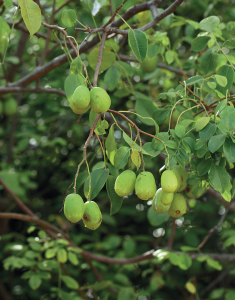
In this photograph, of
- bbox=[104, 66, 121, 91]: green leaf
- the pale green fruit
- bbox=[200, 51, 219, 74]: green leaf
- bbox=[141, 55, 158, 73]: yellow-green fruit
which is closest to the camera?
the pale green fruit

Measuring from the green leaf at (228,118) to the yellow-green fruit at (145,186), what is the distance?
219mm

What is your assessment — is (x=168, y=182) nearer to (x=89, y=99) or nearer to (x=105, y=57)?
(x=89, y=99)

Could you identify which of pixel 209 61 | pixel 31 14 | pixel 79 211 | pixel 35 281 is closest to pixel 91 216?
pixel 79 211

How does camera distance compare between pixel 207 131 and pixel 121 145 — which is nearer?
pixel 207 131

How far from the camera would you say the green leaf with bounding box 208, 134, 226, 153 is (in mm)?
795

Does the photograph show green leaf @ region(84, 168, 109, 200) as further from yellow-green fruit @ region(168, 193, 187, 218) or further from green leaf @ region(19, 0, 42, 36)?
green leaf @ region(19, 0, 42, 36)

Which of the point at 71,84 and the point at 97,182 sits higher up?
the point at 71,84

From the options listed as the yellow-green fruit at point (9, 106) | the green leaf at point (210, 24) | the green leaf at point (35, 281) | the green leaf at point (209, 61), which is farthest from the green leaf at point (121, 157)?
the yellow-green fruit at point (9, 106)

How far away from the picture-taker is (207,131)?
84 cm

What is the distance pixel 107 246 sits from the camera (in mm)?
2416

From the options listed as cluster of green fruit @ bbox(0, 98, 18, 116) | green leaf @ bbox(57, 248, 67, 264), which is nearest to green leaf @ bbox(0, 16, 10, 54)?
green leaf @ bbox(57, 248, 67, 264)

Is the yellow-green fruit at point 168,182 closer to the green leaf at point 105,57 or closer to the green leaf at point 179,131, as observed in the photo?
the green leaf at point 179,131

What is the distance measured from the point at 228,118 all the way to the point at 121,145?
363mm

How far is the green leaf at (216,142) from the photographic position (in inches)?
31.3
